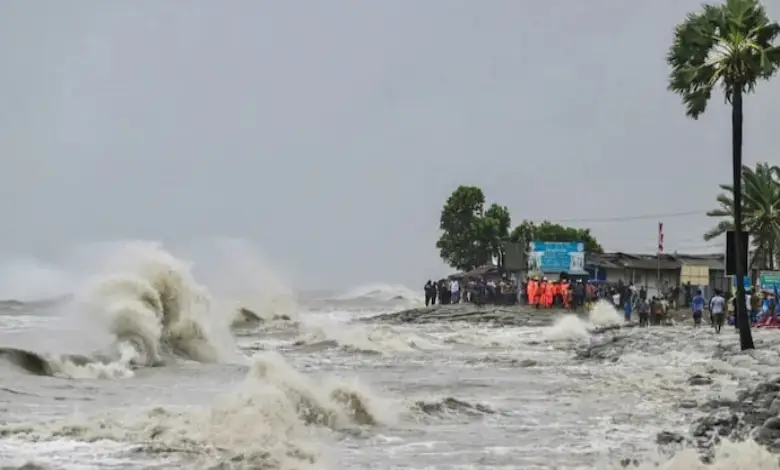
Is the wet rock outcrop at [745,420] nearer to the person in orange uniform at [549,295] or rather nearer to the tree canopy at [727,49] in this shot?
the tree canopy at [727,49]

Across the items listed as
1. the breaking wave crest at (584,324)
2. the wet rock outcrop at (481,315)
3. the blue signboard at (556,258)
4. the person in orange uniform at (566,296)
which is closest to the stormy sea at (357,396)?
the breaking wave crest at (584,324)

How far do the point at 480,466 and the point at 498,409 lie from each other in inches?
177

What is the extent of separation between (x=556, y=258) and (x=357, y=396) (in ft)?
136

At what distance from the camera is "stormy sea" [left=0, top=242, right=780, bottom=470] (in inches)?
386

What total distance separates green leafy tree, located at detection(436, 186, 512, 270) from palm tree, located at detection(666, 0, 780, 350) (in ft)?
163

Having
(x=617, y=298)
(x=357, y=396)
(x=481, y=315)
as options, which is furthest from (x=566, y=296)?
(x=357, y=396)

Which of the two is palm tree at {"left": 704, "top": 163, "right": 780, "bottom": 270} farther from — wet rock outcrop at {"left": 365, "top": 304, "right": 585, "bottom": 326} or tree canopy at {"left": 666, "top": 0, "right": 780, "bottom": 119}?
tree canopy at {"left": 666, "top": 0, "right": 780, "bottom": 119}

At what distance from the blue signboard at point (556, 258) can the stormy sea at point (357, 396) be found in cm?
2262

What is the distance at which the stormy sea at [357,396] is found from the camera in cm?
980

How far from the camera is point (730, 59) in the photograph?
20.2 meters

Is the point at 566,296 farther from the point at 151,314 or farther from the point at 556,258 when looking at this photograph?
the point at 151,314

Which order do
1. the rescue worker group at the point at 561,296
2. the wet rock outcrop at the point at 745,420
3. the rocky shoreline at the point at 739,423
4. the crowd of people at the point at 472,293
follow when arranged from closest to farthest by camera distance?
1. the rocky shoreline at the point at 739,423
2. the wet rock outcrop at the point at 745,420
3. the rescue worker group at the point at 561,296
4. the crowd of people at the point at 472,293

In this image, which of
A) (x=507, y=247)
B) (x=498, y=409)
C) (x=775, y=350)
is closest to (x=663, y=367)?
(x=775, y=350)

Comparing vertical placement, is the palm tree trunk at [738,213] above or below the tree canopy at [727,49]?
below
